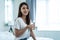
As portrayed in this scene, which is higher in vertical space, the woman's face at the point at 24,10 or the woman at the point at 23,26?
the woman's face at the point at 24,10

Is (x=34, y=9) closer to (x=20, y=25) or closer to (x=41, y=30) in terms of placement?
(x=41, y=30)

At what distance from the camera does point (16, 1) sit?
337 centimetres

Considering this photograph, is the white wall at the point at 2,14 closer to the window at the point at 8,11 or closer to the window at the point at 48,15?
the window at the point at 8,11

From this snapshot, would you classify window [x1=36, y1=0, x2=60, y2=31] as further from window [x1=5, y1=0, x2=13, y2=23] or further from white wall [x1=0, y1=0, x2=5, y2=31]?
white wall [x1=0, y1=0, x2=5, y2=31]

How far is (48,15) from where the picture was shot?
11.5 feet

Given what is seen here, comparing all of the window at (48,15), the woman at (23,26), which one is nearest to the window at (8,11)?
the window at (48,15)

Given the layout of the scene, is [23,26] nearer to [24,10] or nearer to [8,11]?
[24,10]

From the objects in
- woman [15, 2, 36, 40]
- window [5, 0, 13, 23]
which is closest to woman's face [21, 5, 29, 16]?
woman [15, 2, 36, 40]

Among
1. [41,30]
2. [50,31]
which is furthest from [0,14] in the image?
[50,31]

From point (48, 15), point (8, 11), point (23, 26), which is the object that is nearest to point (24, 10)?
point (23, 26)

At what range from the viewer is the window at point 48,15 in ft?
11.5

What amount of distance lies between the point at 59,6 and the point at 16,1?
1092 mm

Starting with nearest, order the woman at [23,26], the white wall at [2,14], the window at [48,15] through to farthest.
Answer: the woman at [23,26] < the white wall at [2,14] < the window at [48,15]

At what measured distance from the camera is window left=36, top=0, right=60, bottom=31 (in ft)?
11.5
